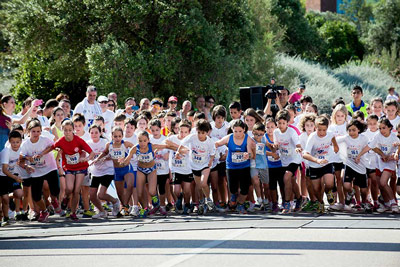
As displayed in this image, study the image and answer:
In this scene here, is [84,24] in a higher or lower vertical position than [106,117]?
higher

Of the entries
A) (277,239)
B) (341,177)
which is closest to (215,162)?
(341,177)

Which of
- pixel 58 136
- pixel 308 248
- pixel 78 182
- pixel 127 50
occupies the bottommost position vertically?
pixel 308 248

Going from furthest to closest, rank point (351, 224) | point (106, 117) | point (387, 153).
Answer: point (106, 117)
point (387, 153)
point (351, 224)

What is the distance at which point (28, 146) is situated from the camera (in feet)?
40.8

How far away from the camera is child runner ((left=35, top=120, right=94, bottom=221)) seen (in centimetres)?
1230

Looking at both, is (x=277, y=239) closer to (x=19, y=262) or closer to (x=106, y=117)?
(x=19, y=262)

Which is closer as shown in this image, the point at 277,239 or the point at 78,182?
the point at 277,239

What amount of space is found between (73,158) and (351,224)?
4817mm

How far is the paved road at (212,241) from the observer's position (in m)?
7.79

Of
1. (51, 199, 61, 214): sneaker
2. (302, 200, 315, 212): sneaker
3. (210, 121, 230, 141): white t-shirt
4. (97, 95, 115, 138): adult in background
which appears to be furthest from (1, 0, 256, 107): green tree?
(302, 200, 315, 212): sneaker

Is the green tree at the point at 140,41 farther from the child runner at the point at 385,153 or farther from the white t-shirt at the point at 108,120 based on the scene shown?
the child runner at the point at 385,153

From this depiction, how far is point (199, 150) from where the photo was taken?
12.3 m

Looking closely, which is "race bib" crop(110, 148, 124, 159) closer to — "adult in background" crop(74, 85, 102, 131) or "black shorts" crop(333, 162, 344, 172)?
"adult in background" crop(74, 85, 102, 131)

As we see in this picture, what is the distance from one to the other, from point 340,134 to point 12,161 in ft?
18.7
